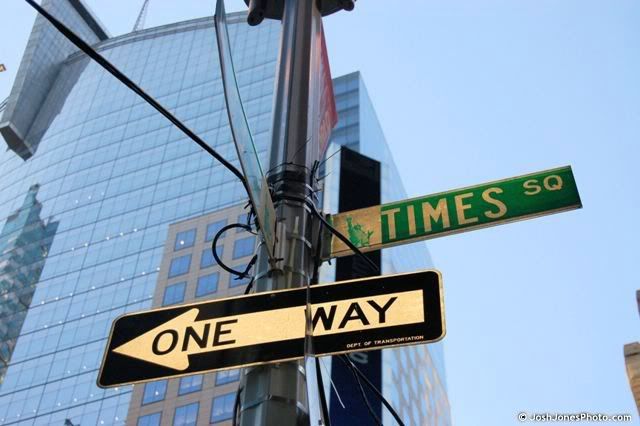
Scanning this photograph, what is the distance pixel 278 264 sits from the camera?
424 centimetres

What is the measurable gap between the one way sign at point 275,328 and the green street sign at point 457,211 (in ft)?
2.56

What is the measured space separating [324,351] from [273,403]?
15.0 inches

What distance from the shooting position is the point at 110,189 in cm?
9212

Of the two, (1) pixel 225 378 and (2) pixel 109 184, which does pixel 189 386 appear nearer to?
(1) pixel 225 378

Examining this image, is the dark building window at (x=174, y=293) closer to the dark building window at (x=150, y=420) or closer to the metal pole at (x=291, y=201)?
the dark building window at (x=150, y=420)

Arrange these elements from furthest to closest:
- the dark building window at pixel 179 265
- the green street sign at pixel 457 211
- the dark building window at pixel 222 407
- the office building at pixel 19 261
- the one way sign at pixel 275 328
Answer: the office building at pixel 19 261, the dark building window at pixel 179 265, the dark building window at pixel 222 407, the green street sign at pixel 457 211, the one way sign at pixel 275 328

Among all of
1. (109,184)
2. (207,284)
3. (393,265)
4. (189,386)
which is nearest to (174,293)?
(207,284)

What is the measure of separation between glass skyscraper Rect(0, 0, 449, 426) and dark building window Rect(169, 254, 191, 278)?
0.50 ft

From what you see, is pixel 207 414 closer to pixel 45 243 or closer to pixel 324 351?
pixel 45 243

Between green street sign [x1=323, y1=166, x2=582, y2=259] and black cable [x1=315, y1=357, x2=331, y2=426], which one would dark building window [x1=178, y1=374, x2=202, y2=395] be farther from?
black cable [x1=315, y1=357, x2=331, y2=426]

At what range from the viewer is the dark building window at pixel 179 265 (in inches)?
2768

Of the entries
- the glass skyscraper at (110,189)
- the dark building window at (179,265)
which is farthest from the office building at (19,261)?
the dark building window at (179,265)

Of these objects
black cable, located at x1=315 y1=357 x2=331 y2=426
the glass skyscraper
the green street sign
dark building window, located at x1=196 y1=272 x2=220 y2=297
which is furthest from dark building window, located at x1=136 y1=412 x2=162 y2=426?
black cable, located at x1=315 y1=357 x2=331 y2=426

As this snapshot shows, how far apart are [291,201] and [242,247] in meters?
61.3
